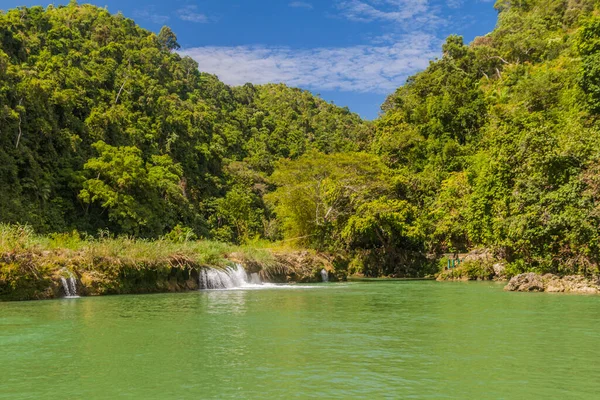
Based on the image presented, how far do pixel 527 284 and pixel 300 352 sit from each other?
14.9 meters

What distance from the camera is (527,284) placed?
20.1 metres

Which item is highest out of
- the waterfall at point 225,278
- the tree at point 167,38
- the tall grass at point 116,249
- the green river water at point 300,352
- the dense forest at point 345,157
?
the tree at point 167,38

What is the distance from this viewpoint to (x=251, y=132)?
77.6 metres

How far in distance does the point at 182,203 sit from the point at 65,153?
500 inches

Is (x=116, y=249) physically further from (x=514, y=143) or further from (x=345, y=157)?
(x=345, y=157)

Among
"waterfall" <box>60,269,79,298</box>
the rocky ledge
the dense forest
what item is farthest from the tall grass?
the rocky ledge

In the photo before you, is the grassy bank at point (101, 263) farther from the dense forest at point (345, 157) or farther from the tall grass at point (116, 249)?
the dense forest at point (345, 157)

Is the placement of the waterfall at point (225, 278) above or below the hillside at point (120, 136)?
below

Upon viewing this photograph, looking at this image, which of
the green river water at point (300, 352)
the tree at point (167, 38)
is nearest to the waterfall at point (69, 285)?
the green river water at point (300, 352)

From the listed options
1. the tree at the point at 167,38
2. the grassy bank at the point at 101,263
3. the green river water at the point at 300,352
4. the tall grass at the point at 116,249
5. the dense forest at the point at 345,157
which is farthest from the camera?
the tree at the point at 167,38

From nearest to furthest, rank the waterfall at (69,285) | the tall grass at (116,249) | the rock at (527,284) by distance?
the tall grass at (116,249)
the waterfall at (69,285)
the rock at (527,284)

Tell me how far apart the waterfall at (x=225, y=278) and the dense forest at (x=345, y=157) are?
9.58 m

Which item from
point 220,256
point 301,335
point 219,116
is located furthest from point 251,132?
point 301,335

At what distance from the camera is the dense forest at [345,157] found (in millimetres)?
23594
